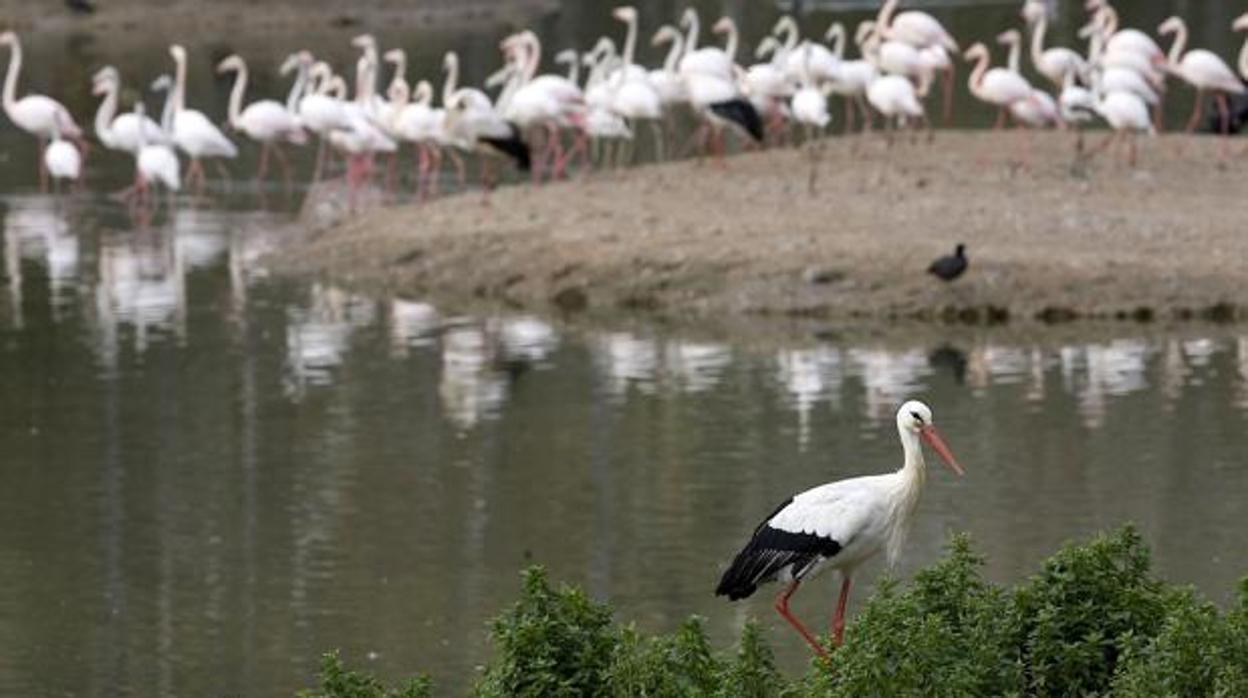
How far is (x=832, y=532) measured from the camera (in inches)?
423

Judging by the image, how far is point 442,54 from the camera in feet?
134

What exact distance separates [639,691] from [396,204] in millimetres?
17136

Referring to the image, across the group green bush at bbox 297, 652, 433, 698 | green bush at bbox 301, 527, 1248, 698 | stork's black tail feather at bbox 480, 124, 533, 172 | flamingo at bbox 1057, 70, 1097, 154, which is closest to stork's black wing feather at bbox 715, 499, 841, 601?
green bush at bbox 301, 527, 1248, 698

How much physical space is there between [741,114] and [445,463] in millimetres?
9537

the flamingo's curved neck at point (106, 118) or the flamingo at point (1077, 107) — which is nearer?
the flamingo at point (1077, 107)

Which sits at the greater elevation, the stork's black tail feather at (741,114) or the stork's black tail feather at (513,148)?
the stork's black tail feather at (741,114)

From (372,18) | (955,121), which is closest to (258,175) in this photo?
(955,121)

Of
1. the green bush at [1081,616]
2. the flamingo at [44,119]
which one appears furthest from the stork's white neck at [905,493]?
the flamingo at [44,119]

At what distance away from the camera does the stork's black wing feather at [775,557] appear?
1077 centimetres

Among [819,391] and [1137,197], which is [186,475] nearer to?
[819,391]

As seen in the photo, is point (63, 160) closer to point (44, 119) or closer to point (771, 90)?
point (44, 119)

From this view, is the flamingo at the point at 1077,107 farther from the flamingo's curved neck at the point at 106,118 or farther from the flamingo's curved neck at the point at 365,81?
the flamingo's curved neck at the point at 106,118

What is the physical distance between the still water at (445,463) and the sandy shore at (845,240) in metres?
0.62

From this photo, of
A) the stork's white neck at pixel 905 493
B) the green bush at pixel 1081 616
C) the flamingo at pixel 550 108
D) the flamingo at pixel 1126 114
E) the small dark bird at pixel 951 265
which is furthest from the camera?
the flamingo at pixel 550 108
